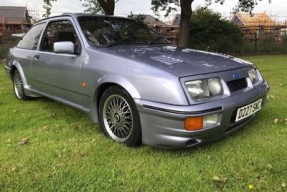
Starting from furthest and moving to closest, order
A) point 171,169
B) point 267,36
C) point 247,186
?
point 267,36 → point 171,169 → point 247,186

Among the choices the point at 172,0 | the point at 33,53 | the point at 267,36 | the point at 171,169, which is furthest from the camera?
the point at 267,36

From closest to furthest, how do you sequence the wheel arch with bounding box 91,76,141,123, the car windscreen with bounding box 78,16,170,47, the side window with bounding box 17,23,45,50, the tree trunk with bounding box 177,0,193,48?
the wheel arch with bounding box 91,76,141,123 → the car windscreen with bounding box 78,16,170,47 → the side window with bounding box 17,23,45,50 → the tree trunk with bounding box 177,0,193,48

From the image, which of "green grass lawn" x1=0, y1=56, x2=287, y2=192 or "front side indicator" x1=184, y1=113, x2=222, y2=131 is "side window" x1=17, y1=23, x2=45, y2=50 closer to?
"green grass lawn" x1=0, y1=56, x2=287, y2=192

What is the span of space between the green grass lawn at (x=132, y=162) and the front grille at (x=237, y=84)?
Result: 0.60m

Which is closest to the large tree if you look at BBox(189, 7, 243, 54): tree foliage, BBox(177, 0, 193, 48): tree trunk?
BBox(177, 0, 193, 48): tree trunk

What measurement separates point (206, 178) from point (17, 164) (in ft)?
5.97

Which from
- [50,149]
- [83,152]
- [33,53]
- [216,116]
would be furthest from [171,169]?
[33,53]

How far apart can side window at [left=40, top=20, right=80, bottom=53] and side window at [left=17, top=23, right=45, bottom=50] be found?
0.24 meters

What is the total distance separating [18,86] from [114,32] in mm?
2568

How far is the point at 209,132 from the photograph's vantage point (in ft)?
10.7

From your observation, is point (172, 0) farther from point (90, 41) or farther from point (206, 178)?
point (206, 178)

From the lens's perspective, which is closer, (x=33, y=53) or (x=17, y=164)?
(x=17, y=164)

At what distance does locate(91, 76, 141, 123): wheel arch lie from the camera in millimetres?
3434

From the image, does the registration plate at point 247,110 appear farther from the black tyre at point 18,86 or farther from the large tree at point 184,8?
the large tree at point 184,8
